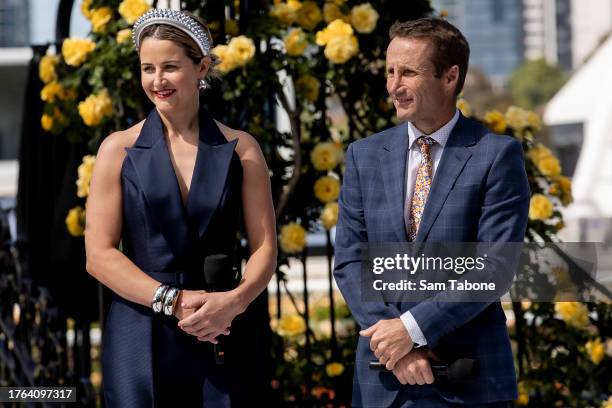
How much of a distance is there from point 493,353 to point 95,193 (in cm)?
123

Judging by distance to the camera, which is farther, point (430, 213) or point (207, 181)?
point (207, 181)

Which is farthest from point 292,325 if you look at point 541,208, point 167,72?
point 167,72

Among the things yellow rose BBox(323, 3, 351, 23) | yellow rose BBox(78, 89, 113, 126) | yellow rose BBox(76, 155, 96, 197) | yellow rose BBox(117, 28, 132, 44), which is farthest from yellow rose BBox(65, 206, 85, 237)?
yellow rose BBox(323, 3, 351, 23)

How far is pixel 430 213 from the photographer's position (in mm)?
2920

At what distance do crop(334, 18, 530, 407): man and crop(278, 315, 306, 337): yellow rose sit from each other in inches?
72.7

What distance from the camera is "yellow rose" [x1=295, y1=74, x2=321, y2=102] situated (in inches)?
185

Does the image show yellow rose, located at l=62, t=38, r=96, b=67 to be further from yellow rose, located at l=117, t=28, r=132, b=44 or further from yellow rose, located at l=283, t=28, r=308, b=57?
yellow rose, located at l=283, t=28, r=308, b=57

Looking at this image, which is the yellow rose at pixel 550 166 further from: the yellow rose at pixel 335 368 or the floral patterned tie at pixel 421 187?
the floral patterned tie at pixel 421 187

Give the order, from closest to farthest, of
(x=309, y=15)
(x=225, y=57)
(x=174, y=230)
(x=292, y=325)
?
(x=174, y=230) < (x=225, y=57) < (x=309, y=15) < (x=292, y=325)

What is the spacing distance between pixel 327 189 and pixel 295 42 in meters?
0.66

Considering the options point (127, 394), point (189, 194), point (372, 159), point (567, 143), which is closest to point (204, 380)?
point (127, 394)

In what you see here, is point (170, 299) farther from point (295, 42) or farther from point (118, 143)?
point (295, 42)

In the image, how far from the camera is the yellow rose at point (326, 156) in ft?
15.3

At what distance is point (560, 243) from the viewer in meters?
4.87
